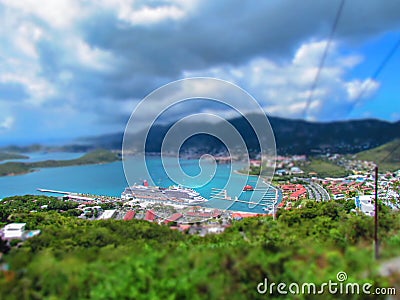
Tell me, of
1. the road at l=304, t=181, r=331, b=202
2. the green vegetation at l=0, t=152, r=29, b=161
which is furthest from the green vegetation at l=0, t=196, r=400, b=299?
the green vegetation at l=0, t=152, r=29, b=161

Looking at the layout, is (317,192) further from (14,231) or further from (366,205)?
(14,231)

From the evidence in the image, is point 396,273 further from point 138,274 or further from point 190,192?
point 190,192

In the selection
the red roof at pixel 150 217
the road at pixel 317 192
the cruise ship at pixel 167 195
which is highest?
the road at pixel 317 192

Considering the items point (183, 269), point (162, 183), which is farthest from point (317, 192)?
point (183, 269)

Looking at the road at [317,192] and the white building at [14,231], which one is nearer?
the white building at [14,231]

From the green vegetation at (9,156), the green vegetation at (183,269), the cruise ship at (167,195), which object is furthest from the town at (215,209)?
the green vegetation at (9,156)

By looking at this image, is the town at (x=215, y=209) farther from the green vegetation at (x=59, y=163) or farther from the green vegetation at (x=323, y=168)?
the green vegetation at (x=59, y=163)
